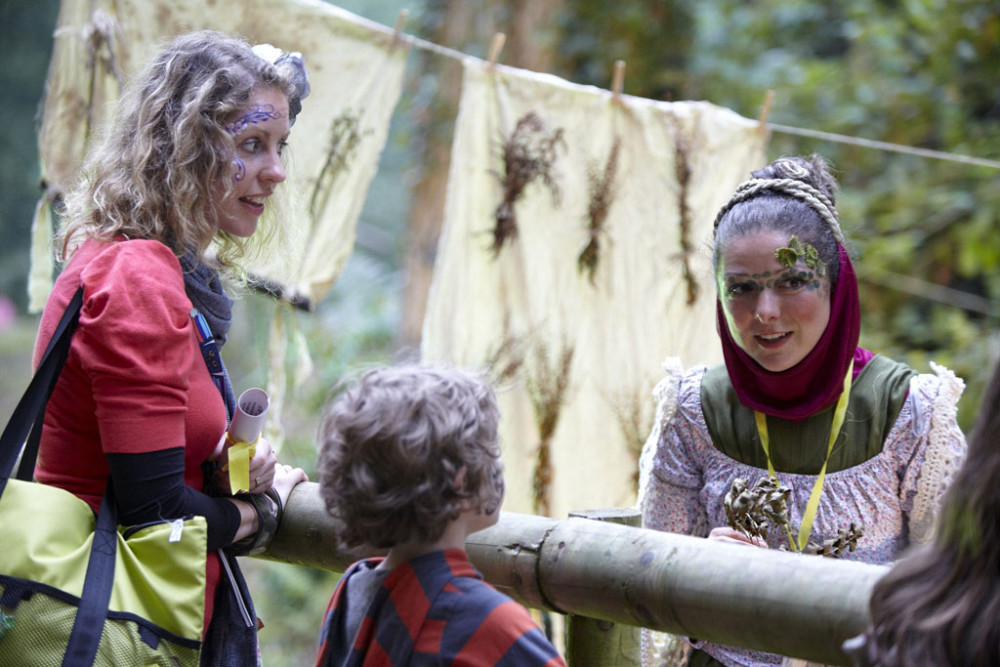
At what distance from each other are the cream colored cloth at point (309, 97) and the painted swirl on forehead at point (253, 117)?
1292mm

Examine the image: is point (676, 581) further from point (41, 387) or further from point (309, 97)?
point (309, 97)

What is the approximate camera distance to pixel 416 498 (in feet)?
4.36

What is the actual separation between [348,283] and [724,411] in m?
9.26

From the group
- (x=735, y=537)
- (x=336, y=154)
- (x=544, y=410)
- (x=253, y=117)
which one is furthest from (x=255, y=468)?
(x=544, y=410)

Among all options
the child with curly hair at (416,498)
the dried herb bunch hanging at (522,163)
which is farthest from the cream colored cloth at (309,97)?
the child with curly hair at (416,498)

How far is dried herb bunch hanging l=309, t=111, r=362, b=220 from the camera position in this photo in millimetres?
3375

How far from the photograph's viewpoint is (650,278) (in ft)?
12.0

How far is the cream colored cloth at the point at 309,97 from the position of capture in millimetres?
3158

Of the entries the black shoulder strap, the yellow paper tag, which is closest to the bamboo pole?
the yellow paper tag

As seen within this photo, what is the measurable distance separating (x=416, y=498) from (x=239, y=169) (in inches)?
29.1

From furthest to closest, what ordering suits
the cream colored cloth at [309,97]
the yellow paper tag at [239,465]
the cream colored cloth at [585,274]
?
the cream colored cloth at [585,274], the cream colored cloth at [309,97], the yellow paper tag at [239,465]

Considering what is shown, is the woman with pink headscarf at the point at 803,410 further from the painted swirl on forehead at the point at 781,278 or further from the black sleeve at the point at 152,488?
the black sleeve at the point at 152,488

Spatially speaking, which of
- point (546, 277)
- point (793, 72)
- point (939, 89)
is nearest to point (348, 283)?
point (793, 72)

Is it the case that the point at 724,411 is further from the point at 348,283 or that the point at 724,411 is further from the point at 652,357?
the point at 348,283
